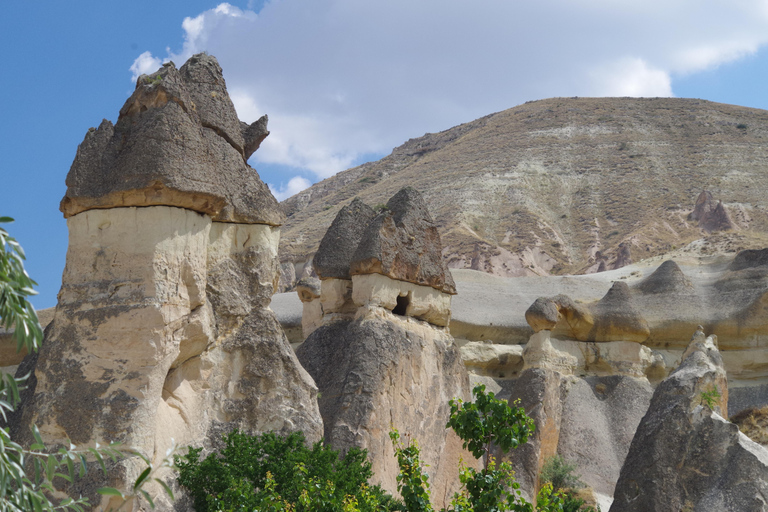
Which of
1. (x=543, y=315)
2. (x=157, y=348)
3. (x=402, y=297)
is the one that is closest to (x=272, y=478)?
(x=157, y=348)

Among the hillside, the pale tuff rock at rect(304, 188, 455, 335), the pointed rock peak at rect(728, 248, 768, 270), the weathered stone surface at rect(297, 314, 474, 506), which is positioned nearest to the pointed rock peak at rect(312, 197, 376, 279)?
the pale tuff rock at rect(304, 188, 455, 335)

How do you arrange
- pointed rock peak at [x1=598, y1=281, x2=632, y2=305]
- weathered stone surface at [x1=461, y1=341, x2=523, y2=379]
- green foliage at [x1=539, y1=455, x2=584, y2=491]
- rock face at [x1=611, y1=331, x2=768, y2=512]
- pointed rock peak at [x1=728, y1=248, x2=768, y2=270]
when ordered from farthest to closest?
1. pointed rock peak at [x1=728, y1=248, x2=768, y2=270]
2. weathered stone surface at [x1=461, y1=341, x2=523, y2=379]
3. pointed rock peak at [x1=598, y1=281, x2=632, y2=305]
4. green foliage at [x1=539, y1=455, x2=584, y2=491]
5. rock face at [x1=611, y1=331, x2=768, y2=512]

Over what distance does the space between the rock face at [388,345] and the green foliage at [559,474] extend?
543 cm

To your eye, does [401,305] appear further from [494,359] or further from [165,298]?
[494,359]

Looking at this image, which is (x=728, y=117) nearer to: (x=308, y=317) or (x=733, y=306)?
(x=733, y=306)

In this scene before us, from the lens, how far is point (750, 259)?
26.7 m

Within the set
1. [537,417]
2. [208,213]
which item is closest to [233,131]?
[208,213]

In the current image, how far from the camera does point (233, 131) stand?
982cm

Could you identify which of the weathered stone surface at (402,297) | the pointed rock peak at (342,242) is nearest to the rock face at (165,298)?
the weathered stone surface at (402,297)

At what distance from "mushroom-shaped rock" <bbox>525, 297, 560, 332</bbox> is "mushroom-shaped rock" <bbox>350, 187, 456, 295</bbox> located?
27.6ft

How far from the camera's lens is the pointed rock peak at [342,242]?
44.5ft

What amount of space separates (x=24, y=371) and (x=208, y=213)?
8.04 feet

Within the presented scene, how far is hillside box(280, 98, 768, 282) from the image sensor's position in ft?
172

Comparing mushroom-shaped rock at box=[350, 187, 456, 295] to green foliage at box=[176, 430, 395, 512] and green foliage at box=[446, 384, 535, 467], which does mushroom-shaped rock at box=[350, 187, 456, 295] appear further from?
green foliage at box=[446, 384, 535, 467]
